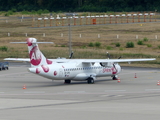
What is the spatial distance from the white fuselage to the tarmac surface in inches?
42.9

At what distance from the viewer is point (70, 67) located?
147ft

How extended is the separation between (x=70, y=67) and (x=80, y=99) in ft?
34.5

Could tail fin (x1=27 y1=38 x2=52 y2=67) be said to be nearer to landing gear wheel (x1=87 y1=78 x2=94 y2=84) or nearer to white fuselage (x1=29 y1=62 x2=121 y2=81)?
white fuselage (x1=29 y1=62 x2=121 y2=81)

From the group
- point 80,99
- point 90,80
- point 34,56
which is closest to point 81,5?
point 90,80

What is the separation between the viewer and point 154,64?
66438mm

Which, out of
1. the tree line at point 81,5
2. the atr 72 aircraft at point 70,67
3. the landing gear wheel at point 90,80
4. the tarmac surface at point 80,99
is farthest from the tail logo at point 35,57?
the tree line at point 81,5

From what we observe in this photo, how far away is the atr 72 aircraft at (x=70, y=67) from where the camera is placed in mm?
42094

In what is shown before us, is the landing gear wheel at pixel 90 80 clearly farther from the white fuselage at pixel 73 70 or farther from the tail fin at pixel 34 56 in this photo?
the tail fin at pixel 34 56

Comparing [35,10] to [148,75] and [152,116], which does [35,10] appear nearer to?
[148,75]

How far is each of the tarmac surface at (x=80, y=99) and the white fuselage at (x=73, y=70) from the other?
1.09 meters

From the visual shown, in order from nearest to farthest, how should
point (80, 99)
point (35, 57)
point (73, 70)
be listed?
point (80, 99)
point (35, 57)
point (73, 70)

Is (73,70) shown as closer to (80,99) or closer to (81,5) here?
(80,99)

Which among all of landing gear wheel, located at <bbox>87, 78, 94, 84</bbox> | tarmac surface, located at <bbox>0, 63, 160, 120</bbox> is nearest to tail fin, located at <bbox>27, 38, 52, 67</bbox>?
tarmac surface, located at <bbox>0, 63, 160, 120</bbox>

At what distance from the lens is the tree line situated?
136 meters
